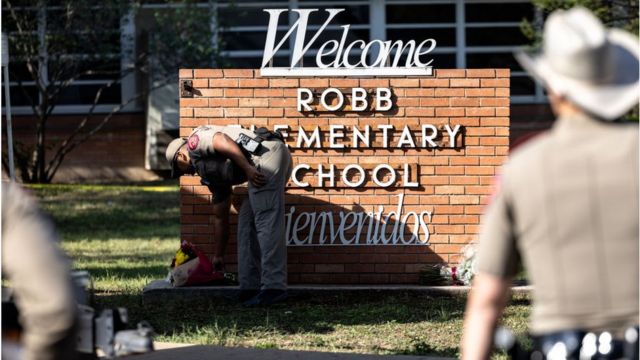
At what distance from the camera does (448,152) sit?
10945 mm

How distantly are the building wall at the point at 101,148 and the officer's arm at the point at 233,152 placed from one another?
1638cm

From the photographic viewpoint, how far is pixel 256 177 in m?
10.0

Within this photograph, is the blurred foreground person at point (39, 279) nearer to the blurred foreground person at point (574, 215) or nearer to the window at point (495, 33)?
the blurred foreground person at point (574, 215)

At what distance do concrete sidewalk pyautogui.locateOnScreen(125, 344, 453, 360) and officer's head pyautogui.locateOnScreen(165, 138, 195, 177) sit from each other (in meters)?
2.45

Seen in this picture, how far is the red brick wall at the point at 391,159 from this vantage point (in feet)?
35.7

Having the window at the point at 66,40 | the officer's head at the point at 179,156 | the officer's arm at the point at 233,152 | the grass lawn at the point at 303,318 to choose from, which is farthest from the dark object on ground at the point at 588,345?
the window at the point at 66,40

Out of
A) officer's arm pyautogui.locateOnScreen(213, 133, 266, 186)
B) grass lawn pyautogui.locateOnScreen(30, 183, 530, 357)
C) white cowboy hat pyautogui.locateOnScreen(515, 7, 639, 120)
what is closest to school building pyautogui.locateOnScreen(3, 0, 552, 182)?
grass lawn pyautogui.locateOnScreen(30, 183, 530, 357)

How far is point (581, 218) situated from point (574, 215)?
0.02 metres

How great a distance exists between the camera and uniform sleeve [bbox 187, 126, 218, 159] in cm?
999

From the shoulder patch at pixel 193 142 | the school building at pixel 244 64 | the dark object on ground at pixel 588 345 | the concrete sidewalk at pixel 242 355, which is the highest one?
the school building at pixel 244 64

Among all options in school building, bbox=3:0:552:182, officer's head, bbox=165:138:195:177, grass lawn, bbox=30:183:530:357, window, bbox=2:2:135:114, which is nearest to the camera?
grass lawn, bbox=30:183:530:357

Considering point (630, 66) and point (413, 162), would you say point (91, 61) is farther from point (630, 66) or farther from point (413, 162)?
point (630, 66)

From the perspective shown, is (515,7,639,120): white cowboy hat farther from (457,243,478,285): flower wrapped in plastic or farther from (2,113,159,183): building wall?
(2,113,159,183): building wall

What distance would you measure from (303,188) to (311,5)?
1648cm
